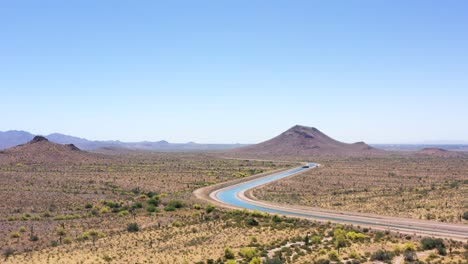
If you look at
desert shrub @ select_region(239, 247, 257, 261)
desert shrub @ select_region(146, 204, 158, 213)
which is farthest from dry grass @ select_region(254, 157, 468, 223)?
desert shrub @ select_region(239, 247, 257, 261)

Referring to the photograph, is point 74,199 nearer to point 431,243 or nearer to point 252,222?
point 252,222

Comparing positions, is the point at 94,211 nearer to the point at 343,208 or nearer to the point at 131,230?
the point at 131,230

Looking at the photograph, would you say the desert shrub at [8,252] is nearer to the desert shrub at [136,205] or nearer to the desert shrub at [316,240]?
the desert shrub at [316,240]

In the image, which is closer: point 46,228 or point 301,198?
point 46,228

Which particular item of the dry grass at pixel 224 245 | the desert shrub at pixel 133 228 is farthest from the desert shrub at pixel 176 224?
the desert shrub at pixel 133 228

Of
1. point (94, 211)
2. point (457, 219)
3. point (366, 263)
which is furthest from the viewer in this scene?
point (94, 211)

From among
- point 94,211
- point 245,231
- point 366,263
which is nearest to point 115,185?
point 94,211

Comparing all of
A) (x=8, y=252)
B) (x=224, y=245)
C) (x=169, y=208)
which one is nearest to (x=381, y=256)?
(x=224, y=245)

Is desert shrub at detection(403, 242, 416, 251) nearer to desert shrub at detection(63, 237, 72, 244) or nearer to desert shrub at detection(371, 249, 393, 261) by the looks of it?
desert shrub at detection(371, 249, 393, 261)
